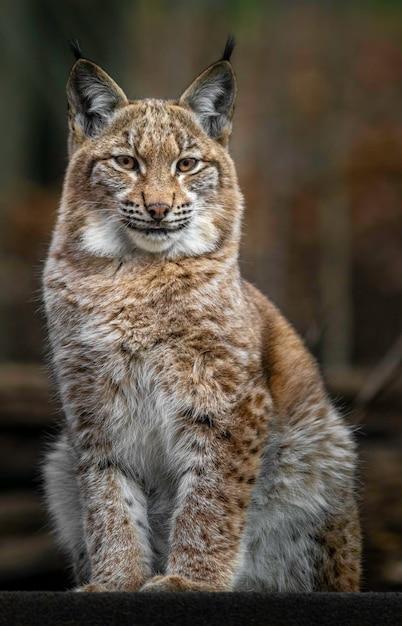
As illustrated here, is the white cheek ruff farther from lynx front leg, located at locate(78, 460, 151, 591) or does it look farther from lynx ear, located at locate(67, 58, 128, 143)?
lynx front leg, located at locate(78, 460, 151, 591)

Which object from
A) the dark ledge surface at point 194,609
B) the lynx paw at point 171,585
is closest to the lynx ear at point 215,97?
the lynx paw at point 171,585

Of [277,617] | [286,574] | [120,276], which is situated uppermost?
[120,276]

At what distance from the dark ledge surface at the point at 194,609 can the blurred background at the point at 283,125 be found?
10713mm

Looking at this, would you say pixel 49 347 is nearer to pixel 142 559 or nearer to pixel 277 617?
pixel 142 559

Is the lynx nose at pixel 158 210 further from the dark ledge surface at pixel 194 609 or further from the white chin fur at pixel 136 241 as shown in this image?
the dark ledge surface at pixel 194 609

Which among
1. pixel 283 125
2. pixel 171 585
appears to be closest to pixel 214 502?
pixel 171 585

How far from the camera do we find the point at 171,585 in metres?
3.80

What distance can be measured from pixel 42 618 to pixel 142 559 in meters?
0.90

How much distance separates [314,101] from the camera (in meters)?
17.6

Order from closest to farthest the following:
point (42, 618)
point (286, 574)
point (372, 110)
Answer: point (42, 618) → point (286, 574) → point (372, 110)

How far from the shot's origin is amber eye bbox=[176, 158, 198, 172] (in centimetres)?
418

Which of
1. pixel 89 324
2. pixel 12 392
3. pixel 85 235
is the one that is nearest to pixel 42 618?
pixel 89 324

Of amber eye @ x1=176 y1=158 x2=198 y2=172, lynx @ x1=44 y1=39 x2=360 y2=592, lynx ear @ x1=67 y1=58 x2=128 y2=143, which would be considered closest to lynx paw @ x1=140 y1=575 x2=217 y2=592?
lynx @ x1=44 y1=39 x2=360 y2=592

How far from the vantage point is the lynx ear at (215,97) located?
14.0 ft
